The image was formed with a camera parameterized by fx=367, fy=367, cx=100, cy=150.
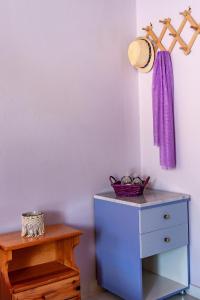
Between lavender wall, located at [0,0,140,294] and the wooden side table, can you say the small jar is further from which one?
lavender wall, located at [0,0,140,294]

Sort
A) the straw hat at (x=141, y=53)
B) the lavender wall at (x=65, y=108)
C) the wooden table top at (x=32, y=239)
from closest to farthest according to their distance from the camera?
1. the wooden table top at (x=32, y=239)
2. the lavender wall at (x=65, y=108)
3. the straw hat at (x=141, y=53)

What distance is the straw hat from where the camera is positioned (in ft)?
8.66

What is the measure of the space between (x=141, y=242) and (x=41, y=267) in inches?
24.9

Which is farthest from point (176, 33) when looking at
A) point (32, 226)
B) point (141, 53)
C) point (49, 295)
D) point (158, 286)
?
point (49, 295)

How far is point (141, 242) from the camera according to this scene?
7.45 ft

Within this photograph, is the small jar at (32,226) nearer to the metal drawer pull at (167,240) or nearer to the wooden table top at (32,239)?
the wooden table top at (32,239)

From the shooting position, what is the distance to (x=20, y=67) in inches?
89.4

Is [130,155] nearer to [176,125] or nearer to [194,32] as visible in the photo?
[176,125]

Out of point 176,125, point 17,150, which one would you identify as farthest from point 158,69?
point 17,150

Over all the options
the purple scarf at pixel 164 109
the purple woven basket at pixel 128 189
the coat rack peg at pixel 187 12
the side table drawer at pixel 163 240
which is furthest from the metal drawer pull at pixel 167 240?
the coat rack peg at pixel 187 12

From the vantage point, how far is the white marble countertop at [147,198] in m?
2.30

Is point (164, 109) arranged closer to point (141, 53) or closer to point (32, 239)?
point (141, 53)

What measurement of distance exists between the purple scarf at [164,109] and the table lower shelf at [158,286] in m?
0.82

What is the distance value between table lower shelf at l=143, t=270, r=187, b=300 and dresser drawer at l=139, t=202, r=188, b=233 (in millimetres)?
460
